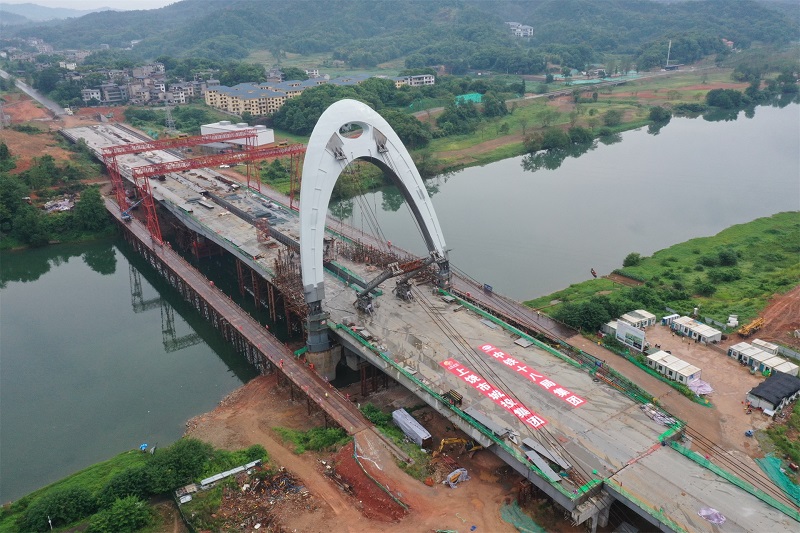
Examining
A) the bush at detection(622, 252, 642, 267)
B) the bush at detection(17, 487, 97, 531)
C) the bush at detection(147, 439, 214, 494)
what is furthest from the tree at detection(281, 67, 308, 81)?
the bush at detection(17, 487, 97, 531)

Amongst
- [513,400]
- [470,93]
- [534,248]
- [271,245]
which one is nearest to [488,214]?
[534,248]

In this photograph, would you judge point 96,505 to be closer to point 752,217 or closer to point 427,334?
point 427,334

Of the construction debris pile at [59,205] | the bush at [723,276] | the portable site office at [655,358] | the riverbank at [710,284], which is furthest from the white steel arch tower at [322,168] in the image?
the construction debris pile at [59,205]

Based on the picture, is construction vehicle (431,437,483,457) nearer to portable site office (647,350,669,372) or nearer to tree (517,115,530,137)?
portable site office (647,350,669,372)

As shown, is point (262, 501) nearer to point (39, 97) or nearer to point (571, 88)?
point (571, 88)

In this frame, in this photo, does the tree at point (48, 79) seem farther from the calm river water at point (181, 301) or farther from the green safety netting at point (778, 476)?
the green safety netting at point (778, 476)

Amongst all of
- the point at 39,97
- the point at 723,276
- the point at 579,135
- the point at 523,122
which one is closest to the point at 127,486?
the point at 723,276
